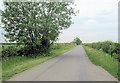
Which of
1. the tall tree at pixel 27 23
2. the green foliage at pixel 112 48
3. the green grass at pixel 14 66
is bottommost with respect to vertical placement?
the green grass at pixel 14 66

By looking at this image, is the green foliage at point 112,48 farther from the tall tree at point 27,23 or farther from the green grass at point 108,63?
the tall tree at point 27,23

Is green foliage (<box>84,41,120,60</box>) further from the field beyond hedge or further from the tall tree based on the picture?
the tall tree

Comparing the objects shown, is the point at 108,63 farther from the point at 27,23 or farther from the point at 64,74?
the point at 27,23

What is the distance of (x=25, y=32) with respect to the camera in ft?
50.3

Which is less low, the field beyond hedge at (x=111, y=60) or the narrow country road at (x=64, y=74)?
the field beyond hedge at (x=111, y=60)

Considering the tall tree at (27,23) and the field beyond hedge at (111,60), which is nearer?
the field beyond hedge at (111,60)

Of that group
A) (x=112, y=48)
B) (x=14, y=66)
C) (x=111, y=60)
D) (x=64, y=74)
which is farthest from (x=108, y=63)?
(x=14, y=66)

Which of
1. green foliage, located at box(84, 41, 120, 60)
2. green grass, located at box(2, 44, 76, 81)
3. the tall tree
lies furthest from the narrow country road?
the tall tree

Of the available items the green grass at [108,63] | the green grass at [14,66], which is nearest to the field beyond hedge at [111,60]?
the green grass at [108,63]

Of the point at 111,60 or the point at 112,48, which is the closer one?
the point at 112,48

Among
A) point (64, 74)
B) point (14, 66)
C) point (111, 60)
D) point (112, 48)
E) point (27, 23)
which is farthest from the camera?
point (27, 23)

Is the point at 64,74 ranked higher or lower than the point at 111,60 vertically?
lower

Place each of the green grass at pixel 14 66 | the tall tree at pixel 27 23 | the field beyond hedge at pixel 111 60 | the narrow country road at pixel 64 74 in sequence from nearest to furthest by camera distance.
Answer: the narrow country road at pixel 64 74, the green grass at pixel 14 66, the field beyond hedge at pixel 111 60, the tall tree at pixel 27 23

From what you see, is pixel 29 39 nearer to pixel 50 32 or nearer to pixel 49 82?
pixel 50 32
